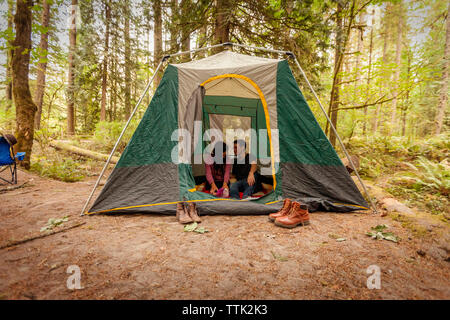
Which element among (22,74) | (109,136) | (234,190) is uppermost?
(22,74)

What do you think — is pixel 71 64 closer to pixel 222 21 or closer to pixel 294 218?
pixel 222 21

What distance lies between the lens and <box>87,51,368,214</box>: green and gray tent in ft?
9.07

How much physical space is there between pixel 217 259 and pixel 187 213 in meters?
0.97

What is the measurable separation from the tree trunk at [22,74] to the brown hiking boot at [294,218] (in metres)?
5.57

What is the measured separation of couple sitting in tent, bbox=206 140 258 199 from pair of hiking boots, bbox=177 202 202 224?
0.80m

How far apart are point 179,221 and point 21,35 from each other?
546 cm

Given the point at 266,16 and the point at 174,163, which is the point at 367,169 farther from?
the point at 174,163

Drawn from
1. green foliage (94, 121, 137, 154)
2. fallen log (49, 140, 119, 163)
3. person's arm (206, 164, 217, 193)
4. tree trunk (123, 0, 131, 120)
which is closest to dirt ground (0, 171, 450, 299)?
person's arm (206, 164, 217, 193)

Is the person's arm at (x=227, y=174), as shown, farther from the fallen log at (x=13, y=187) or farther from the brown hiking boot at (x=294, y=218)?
the fallen log at (x=13, y=187)

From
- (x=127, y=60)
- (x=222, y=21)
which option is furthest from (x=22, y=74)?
(x=127, y=60)

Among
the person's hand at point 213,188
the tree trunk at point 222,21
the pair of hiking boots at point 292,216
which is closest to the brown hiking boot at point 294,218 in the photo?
the pair of hiking boots at point 292,216

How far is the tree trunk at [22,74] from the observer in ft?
14.1

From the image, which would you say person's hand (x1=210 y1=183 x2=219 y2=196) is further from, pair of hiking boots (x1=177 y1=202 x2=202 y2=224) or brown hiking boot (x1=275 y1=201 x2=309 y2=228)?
brown hiking boot (x1=275 y1=201 x2=309 y2=228)

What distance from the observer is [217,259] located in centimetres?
175
